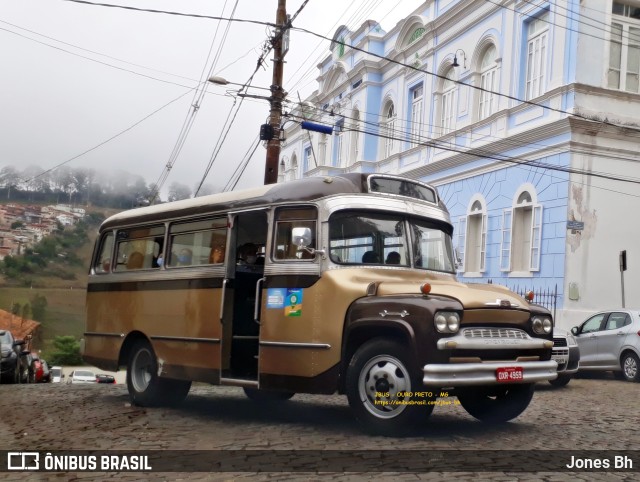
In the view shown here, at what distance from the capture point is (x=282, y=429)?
8.52 m

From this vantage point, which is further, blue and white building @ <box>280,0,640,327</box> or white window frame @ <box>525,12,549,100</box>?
white window frame @ <box>525,12,549,100</box>

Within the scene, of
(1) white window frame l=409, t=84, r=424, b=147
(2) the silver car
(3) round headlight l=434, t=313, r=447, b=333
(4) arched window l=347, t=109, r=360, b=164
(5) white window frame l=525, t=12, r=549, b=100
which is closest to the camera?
(3) round headlight l=434, t=313, r=447, b=333

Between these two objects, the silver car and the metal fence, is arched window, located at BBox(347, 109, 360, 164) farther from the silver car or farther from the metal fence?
the silver car

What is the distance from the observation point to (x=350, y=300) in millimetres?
8070

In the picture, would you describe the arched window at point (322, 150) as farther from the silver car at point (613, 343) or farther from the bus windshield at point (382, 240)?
the bus windshield at point (382, 240)

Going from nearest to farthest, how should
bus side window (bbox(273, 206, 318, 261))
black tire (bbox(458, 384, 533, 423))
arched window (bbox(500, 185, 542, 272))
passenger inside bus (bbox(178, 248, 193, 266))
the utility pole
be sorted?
black tire (bbox(458, 384, 533, 423))
bus side window (bbox(273, 206, 318, 261))
passenger inside bus (bbox(178, 248, 193, 266))
the utility pole
arched window (bbox(500, 185, 542, 272))

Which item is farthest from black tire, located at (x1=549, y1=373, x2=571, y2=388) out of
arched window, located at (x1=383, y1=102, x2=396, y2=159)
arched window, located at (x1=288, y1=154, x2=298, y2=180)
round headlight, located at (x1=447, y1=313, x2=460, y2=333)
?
arched window, located at (x1=288, y1=154, x2=298, y2=180)

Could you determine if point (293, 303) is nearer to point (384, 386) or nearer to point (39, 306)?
point (384, 386)

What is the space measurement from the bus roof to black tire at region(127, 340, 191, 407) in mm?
1864

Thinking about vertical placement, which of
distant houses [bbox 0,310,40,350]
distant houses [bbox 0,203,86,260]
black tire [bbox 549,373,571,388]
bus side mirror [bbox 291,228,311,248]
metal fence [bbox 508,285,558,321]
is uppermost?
distant houses [bbox 0,203,86,260]

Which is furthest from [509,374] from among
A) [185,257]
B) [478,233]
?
[478,233]

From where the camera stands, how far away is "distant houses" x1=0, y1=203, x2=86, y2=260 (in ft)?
59.6

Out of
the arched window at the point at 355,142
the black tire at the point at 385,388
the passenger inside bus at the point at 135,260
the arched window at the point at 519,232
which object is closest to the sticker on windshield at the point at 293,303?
the black tire at the point at 385,388

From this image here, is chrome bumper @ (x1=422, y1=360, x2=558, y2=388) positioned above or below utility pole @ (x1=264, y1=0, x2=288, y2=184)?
below
